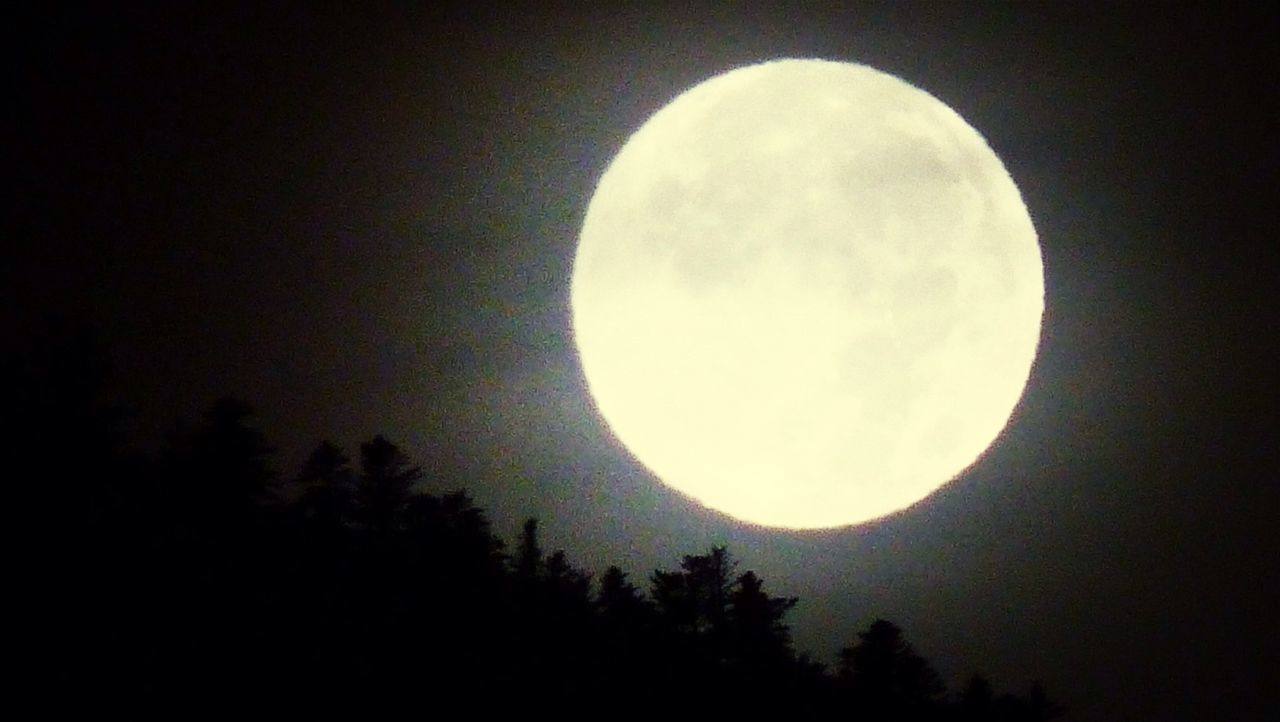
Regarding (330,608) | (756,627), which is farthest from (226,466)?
→ (756,627)

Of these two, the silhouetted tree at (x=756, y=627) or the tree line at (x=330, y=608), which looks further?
the silhouetted tree at (x=756, y=627)

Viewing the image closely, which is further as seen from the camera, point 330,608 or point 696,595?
point 696,595

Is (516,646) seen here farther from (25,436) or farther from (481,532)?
(25,436)

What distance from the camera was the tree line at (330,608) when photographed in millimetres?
32656

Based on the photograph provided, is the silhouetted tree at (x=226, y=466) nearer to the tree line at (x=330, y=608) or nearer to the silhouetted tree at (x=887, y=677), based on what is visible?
the tree line at (x=330, y=608)

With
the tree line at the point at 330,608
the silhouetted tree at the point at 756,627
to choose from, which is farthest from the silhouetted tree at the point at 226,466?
the silhouetted tree at the point at 756,627

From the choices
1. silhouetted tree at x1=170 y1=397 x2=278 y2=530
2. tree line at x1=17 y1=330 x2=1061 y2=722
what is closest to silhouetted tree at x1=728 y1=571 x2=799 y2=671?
tree line at x1=17 y1=330 x2=1061 y2=722

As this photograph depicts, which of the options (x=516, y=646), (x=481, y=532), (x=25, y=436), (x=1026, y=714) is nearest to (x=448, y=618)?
(x=516, y=646)

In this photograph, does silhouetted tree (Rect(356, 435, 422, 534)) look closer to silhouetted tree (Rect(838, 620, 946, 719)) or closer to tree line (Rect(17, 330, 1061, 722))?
tree line (Rect(17, 330, 1061, 722))

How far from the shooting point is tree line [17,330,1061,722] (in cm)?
3266

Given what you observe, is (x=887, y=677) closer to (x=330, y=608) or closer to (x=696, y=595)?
(x=696, y=595)

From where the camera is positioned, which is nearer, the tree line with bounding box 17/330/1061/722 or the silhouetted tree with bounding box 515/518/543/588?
the tree line with bounding box 17/330/1061/722

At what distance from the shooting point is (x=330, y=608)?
3928 centimetres

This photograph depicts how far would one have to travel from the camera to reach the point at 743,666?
5822 centimetres
